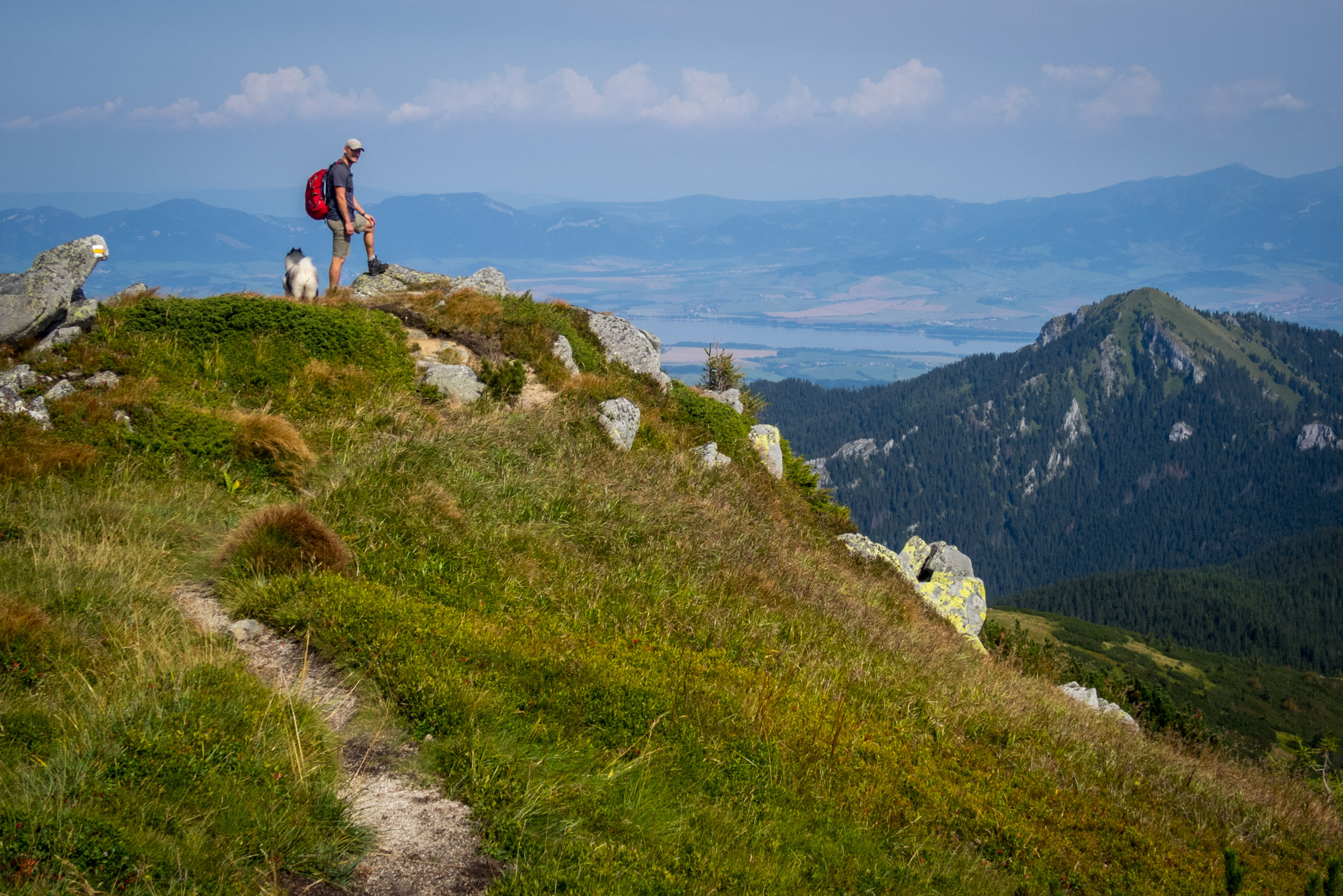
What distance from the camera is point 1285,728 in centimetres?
12556

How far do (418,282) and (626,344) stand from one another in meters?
5.86

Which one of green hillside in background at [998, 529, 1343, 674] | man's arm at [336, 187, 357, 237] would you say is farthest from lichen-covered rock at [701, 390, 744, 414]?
green hillside in background at [998, 529, 1343, 674]

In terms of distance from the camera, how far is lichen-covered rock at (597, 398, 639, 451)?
14.8 meters

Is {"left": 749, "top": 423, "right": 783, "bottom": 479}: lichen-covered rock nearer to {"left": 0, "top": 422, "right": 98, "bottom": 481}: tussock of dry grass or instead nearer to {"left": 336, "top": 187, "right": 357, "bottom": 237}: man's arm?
{"left": 336, "top": 187, "right": 357, "bottom": 237}: man's arm

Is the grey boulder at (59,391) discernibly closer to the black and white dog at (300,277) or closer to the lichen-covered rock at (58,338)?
the lichen-covered rock at (58,338)

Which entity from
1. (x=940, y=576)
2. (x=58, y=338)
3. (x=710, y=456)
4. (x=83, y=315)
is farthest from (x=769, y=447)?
(x=58, y=338)

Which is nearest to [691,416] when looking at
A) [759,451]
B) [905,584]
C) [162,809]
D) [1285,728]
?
[759,451]

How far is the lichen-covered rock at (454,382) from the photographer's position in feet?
47.0

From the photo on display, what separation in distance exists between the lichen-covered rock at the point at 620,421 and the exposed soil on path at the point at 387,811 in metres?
8.94

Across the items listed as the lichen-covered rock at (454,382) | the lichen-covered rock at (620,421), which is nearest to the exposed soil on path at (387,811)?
the lichen-covered rock at (454,382)

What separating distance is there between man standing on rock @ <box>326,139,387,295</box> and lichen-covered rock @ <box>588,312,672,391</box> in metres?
6.28

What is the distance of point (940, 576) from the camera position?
2128 cm

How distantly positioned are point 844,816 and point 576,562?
4182 mm

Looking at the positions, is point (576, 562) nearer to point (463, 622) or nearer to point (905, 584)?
point (463, 622)
